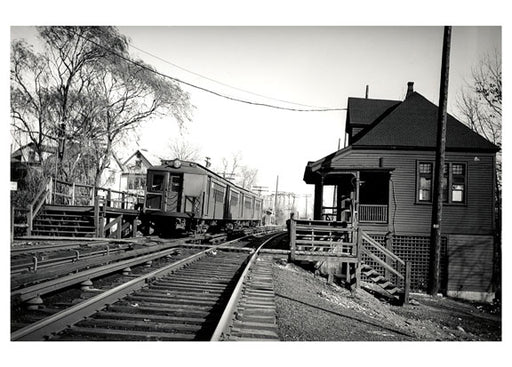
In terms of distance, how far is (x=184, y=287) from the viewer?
6.38 meters

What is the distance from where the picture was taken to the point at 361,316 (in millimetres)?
7223

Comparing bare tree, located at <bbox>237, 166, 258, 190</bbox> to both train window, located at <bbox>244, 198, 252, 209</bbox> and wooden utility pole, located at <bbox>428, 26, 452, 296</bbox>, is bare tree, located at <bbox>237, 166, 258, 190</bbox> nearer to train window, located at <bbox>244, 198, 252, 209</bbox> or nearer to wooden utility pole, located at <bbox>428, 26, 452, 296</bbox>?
train window, located at <bbox>244, 198, 252, 209</bbox>

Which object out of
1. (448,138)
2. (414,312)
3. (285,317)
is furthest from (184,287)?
(448,138)

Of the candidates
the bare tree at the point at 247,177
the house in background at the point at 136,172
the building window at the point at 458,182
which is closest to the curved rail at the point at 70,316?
the building window at the point at 458,182

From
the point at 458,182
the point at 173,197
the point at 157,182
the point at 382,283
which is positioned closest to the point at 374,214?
the point at 382,283

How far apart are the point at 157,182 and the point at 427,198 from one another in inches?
478

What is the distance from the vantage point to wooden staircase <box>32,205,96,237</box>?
1300 centimetres

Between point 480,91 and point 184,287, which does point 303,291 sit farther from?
point 480,91

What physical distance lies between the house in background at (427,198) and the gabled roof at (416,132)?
0.04 m

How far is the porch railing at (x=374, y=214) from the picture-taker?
14.9 meters

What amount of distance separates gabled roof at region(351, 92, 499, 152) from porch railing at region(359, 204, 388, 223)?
264cm

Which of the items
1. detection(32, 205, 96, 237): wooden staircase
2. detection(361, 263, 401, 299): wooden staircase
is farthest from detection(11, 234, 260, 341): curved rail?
detection(361, 263, 401, 299): wooden staircase

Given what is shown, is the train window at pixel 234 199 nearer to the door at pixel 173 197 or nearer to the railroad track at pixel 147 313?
the door at pixel 173 197

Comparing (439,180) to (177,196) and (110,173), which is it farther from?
(110,173)
